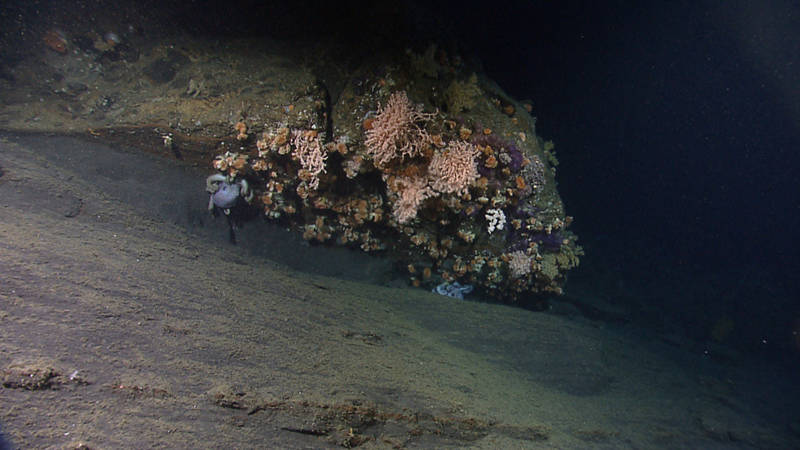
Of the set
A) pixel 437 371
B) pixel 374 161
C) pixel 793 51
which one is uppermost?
pixel 793 51

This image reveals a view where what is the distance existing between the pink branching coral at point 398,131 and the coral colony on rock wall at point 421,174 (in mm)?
13

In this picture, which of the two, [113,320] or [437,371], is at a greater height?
[113,320]

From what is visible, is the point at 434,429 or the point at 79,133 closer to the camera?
the point at 434,429

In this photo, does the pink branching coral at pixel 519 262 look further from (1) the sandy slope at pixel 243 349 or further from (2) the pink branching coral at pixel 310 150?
(2) the pink branching coral at pixel 310 150

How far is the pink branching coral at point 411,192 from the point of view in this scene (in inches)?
174

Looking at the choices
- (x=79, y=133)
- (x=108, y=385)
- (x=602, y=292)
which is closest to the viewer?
(x=108, y=385)

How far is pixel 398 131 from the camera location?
4098 mm

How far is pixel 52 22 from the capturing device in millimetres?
5836

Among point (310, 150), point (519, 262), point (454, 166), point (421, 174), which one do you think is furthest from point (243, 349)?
point (519, 262)

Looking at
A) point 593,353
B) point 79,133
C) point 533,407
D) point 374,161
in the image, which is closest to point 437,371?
point 533,407

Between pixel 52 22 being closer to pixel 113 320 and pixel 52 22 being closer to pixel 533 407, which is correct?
pixel 113 320

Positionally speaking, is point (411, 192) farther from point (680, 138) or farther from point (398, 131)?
point (680, 138)

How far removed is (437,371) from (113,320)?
284 centimetres

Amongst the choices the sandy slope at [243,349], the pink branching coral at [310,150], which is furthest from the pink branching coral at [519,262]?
the pink branching coral at [310,150]
